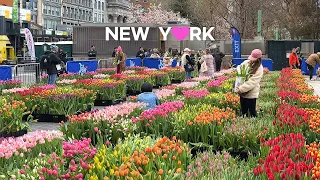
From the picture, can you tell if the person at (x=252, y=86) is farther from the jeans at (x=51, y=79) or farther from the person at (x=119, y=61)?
the person at (x=119, y=61)

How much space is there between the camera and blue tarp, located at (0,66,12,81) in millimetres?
18980

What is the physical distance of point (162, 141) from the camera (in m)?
5.79

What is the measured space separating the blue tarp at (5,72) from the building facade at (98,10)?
94.4 m

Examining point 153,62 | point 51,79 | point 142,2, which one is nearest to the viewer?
point 51,79

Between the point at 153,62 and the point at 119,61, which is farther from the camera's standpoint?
the point at 153,62

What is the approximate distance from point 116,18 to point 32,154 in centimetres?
11468

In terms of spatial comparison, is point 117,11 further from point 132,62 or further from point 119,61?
point 119,61

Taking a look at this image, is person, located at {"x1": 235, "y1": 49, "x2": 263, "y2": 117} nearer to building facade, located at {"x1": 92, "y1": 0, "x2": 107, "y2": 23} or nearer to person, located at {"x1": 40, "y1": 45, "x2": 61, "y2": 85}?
person, located at {"x1": 40, "y1": 45, "x2": 61, "y2": 85}

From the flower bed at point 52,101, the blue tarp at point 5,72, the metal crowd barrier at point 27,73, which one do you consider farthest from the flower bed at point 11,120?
the metal crowd barrier at point 27,73

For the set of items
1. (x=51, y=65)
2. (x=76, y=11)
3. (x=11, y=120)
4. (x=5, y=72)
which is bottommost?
(x=11, y=120)

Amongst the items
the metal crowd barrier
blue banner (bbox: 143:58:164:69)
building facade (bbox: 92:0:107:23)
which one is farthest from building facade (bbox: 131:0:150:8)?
the metal crowd barrier

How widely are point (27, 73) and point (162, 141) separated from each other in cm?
1701

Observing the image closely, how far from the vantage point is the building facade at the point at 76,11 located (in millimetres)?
96175

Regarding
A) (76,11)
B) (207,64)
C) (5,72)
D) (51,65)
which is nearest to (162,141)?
(51,65)
